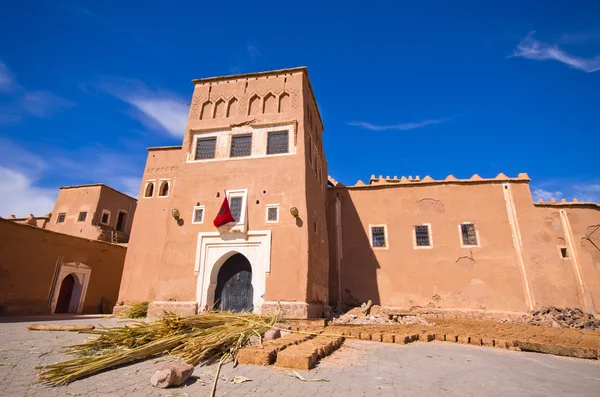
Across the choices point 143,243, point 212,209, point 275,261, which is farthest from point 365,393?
point 143,243

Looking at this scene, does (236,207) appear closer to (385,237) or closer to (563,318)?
(385,237)

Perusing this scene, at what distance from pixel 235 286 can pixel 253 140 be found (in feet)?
19.8

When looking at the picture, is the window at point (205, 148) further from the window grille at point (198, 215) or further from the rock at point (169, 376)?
the rock at point (169, 376)

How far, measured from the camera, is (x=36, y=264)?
45.8 feet

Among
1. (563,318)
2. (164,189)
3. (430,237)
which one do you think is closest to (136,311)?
(164,189)

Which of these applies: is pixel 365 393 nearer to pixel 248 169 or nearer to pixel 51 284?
pixel 248 169

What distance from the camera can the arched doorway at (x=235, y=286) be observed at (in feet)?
39.0

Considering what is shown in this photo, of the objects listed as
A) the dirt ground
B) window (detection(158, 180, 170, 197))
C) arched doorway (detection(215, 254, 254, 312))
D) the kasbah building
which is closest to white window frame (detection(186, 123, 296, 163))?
the kasbah building

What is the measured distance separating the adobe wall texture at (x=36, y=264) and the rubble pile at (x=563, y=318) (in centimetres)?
2120

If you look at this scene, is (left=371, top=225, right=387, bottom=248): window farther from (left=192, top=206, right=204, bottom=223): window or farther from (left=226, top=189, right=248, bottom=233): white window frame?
(left=192, top=206, right=204, bottom=223): window

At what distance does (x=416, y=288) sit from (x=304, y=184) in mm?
7973

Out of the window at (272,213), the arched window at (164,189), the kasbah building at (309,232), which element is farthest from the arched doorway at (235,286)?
the arched window at (164,189)

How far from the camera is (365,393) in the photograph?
3736 millimetres

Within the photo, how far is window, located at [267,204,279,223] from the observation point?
1208cm
